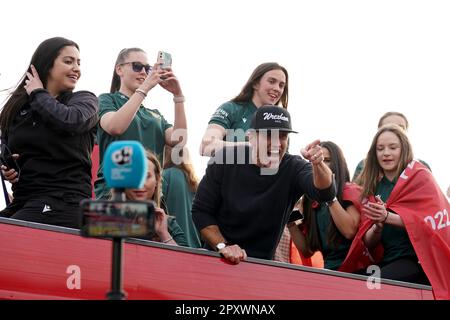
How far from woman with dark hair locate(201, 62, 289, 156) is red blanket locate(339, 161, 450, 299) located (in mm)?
1146

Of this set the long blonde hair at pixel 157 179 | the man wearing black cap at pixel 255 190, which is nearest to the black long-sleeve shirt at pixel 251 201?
the man wearing black cap at pixel 255 190

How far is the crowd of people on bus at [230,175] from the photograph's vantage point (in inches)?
223

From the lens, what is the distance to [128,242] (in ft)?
17.8

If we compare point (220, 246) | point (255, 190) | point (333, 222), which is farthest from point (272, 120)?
point (333, 222)

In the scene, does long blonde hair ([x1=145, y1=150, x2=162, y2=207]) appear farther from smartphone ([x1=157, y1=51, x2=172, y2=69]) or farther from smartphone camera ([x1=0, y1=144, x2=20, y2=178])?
smartphone camera ([x1=0, y1=144, x2=20, y2=178])

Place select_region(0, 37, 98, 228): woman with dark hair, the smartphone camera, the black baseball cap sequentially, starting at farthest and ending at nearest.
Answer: the black baseball cap, the smartphone camera, select_region(0, 37, 98, 228): woman with dark hair

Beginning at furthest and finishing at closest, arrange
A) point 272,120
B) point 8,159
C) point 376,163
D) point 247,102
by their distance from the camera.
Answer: point 247,102, point 376,163, point 272,120, point 8,159

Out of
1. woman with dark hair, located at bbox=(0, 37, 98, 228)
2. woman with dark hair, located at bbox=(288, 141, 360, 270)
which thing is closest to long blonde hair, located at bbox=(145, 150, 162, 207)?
woman with dark hair, located at bbox=(0, 37, 98, 228)

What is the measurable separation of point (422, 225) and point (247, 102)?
5.43 feet

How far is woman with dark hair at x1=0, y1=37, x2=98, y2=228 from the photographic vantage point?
18.3 feet

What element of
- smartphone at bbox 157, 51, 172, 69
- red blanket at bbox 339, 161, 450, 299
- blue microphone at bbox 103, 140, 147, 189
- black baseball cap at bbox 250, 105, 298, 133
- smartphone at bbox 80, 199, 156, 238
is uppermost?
smartphone at bbox 157, 51, 172, 69

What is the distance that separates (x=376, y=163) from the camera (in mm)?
6973

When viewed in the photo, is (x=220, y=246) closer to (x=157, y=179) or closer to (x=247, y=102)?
(x=157, y=179)

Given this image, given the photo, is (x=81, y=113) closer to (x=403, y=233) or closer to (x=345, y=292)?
(x=345, y=292)
